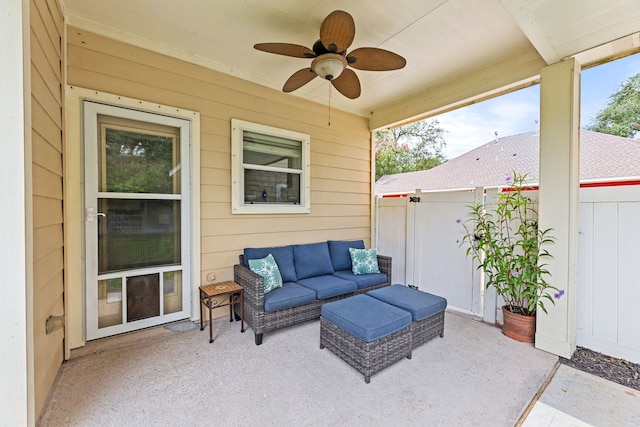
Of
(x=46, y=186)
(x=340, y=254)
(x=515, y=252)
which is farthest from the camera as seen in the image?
(x=340, y=254)

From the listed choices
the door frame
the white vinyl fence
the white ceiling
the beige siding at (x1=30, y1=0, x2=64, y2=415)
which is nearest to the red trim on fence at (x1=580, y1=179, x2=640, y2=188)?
the white vinyl fence

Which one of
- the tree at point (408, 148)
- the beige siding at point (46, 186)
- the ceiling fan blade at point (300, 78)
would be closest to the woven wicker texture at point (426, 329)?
the ceiling fan blade at point (300, 78)

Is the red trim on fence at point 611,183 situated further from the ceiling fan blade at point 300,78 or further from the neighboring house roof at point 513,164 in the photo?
the ceiling fan blade at point 300,78

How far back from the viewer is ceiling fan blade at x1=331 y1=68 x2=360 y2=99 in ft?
8.29

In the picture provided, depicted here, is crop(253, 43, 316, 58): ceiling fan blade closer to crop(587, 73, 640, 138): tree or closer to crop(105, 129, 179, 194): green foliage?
crop(105, 129, 179, 194): green foliage

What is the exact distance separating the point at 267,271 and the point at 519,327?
8.82 feet

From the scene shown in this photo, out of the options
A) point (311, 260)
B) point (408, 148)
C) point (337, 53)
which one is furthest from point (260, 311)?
point (408, 148)

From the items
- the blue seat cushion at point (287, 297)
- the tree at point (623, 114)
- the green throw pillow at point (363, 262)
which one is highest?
the tree at point (623, 114)

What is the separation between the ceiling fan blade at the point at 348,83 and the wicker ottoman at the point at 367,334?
83.3 inches

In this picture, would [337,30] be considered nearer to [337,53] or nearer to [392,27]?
[337,53]

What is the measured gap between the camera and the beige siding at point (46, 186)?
161 centimetres

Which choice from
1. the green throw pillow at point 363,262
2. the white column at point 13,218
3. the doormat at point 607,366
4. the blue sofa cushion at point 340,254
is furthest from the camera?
the blue sofa cushion at point 340,254

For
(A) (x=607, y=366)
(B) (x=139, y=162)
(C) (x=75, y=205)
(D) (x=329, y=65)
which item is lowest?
(A) (x=607, y=366)

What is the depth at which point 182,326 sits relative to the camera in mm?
2934
